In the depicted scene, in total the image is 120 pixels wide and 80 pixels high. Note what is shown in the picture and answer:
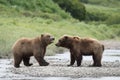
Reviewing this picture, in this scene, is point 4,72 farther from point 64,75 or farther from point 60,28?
point 60,28

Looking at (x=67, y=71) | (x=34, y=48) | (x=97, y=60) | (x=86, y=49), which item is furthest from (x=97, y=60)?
(x=34, y=48)

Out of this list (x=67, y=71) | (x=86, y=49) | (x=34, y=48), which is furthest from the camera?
(x=86, y=49)

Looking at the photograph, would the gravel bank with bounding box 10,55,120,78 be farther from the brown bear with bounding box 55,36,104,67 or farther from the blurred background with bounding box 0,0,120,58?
the blurred background with bounding box 0,0,120,58

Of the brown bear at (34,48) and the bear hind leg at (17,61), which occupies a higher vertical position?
the brown bear at (34,48)

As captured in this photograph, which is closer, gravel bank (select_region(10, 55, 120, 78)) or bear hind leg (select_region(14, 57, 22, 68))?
gravel bank (select_region(10, 55, 120, 78))

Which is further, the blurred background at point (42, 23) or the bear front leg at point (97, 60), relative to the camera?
the blurred background at point (42, 23)

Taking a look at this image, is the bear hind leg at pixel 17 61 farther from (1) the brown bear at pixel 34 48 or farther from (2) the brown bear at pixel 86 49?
(2) the brown bear at pixel 86 49

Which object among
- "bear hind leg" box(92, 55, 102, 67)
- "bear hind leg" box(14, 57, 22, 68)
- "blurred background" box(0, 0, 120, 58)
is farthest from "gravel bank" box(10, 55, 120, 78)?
"blurred background" box(0, 0, 120, 58)

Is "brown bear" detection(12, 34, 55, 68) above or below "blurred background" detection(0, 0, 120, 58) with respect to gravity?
above

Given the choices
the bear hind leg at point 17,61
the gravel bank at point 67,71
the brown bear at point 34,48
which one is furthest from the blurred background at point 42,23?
the gravel bank at point 67,71

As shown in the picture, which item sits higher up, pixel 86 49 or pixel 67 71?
pixel 86 49

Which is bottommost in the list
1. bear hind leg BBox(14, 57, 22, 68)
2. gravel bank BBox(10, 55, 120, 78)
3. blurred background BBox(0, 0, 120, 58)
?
blurred background BBox(0, 0, 120, 58)

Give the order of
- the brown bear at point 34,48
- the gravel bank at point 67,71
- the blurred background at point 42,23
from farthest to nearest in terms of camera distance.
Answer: the blurred background at point 42,23
the brown bear at point 34,48
the gravel bank at point 67,71

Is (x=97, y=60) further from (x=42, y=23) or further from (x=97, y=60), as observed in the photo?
(x=42, y=23)
